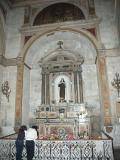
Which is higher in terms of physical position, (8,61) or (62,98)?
(8,61)

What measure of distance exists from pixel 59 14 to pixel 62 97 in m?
5.52

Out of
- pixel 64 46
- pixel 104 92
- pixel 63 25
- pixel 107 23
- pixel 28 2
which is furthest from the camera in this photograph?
pixel 64 46

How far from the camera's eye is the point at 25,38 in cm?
1269

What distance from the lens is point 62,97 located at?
1257cm

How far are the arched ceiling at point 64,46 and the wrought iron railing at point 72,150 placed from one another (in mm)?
6772

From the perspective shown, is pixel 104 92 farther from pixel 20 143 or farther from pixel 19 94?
pixel 20 143

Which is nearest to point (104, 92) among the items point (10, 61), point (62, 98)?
point (62, 98)

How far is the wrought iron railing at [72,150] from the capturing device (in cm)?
651

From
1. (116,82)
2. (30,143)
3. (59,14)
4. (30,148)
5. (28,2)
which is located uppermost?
(28,2)

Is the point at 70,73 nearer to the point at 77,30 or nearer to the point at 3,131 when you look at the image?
the point at 77,30

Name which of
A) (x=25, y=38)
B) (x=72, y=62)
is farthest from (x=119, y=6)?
(x=25, y=38)

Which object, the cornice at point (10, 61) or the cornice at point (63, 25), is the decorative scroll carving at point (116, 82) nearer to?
the cornice at point (63, 25)

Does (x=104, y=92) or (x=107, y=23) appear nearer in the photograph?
(x=104, y=92)

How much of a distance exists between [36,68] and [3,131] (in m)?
4.81
